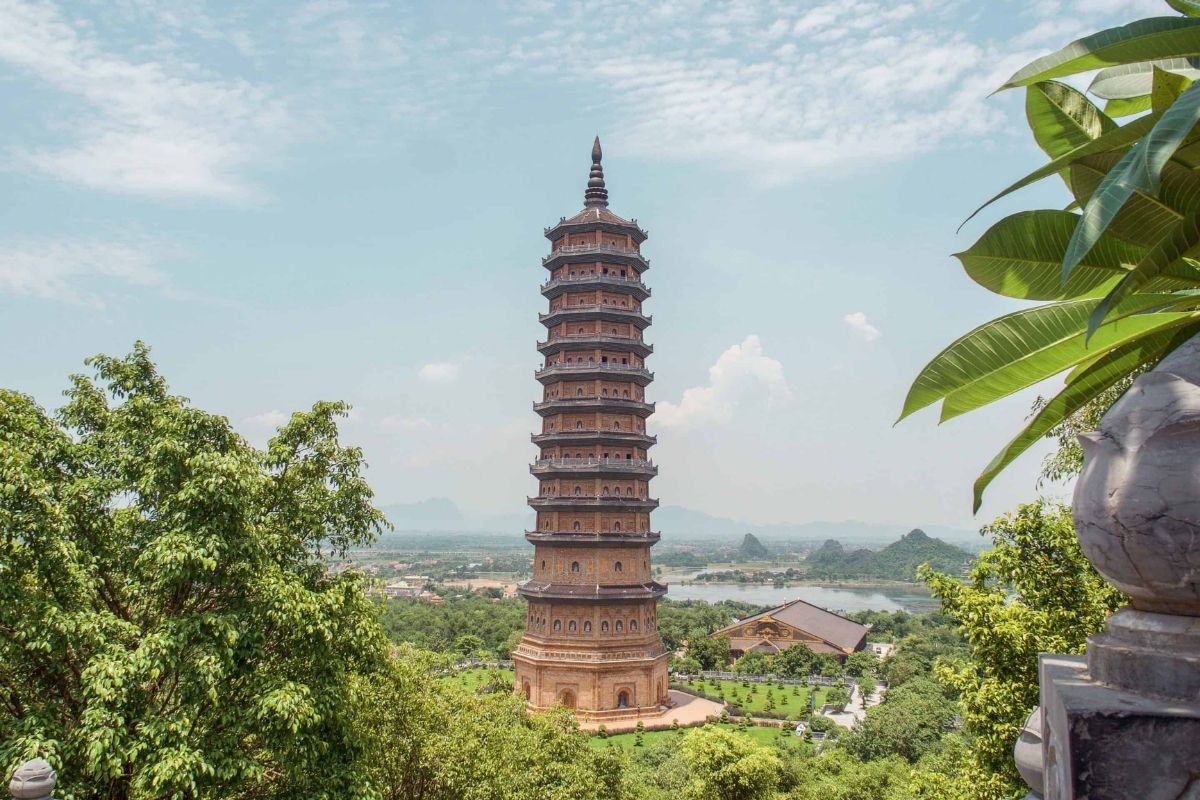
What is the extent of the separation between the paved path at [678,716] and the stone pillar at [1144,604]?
30162mm

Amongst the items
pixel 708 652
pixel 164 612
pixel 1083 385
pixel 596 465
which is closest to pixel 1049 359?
pixel 1083 385

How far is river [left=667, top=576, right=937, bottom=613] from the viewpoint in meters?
140

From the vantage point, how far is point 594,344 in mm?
34344

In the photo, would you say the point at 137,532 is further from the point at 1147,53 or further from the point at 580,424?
the point at 580,424

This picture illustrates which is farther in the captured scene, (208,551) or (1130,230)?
(208,551)

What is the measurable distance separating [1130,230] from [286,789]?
10365 mm

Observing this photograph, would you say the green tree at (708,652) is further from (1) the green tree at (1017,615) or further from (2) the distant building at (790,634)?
(1) the green tree at (1017,615)

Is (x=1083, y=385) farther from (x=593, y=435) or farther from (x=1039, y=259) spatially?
(x=593, y=435)

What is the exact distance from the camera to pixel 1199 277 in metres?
3.62

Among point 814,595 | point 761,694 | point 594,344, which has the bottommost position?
point 814,595

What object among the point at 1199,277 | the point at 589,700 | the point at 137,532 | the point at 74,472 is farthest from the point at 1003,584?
the point at 589,700

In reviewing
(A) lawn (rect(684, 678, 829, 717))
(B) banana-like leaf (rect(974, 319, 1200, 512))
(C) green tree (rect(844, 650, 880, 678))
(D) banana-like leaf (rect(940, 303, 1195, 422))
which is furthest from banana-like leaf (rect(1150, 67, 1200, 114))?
(C) green tree (rect(844, 650, 880, 678))

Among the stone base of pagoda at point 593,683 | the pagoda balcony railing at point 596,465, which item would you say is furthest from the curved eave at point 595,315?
the stone base of pagoda at point 593,683

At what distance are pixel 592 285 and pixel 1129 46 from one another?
31.8 metres
